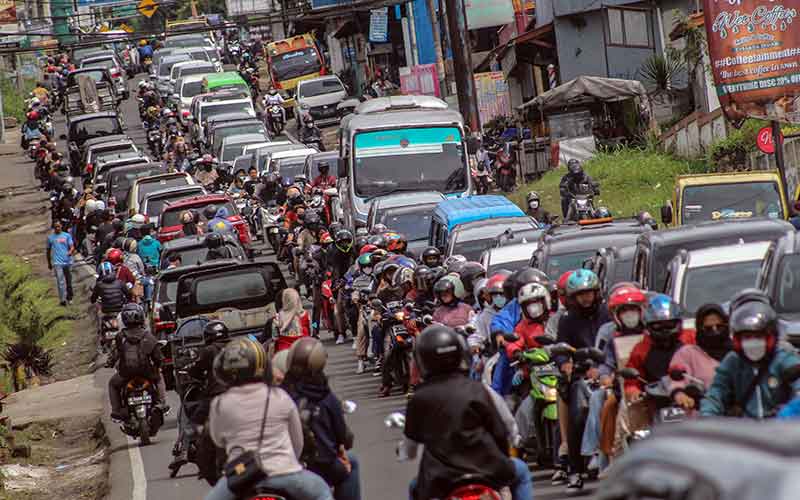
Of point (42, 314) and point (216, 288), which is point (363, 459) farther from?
point (42, 314)

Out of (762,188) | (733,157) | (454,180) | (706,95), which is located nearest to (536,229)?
(762,188)

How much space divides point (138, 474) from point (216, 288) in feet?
11.0

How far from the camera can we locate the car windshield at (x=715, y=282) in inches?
508

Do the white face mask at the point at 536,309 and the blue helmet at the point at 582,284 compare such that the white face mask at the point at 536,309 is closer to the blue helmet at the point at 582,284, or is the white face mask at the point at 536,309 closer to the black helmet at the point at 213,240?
the blue helmet at the point at 582,284

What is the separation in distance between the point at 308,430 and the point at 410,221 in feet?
54.8

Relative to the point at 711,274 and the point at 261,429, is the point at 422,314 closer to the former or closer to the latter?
the point at 711,274

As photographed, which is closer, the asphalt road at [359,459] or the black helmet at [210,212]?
the asphalt road at [359,459]

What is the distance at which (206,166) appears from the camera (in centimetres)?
4403

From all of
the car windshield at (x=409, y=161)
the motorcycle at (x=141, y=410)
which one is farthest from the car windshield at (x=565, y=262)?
the car windshield at (x=409, y=161)

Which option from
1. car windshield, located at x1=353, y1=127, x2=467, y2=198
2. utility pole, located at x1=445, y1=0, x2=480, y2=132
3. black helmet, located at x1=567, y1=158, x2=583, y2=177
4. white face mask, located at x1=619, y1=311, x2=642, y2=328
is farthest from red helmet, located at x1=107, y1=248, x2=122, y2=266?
white face mask, located at x1=619, y1=311, x2=642, y2=328

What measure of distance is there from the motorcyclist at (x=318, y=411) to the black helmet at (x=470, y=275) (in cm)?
743

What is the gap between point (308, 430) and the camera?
28.6 ft

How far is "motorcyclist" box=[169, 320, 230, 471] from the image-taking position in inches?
486

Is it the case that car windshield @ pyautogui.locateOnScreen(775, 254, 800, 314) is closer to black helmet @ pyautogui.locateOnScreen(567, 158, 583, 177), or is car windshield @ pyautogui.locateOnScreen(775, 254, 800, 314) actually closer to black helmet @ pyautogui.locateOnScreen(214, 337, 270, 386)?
black helmet @ pyautogui.locateOnScreen(214, 337, 270, 386)
